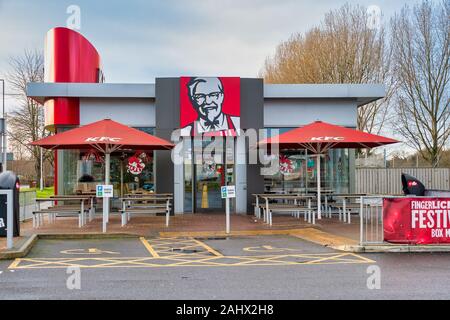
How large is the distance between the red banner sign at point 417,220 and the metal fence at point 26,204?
1150 centimetres

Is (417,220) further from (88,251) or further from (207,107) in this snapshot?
(207,107)

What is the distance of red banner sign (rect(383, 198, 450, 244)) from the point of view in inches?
423

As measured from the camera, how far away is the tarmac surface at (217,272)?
6934mm

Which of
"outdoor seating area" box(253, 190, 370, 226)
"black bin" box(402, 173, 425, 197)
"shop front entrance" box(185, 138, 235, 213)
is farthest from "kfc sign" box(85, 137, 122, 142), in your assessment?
"black bin" box(402, 173, 425, 197)

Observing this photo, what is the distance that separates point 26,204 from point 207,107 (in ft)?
23.2

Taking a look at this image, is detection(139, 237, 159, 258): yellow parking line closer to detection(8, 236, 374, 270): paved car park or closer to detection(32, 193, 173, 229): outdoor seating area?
Answer: detection(8, 236, 374, 270): paved car park

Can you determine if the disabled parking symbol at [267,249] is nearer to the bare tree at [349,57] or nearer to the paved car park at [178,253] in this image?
the paved car park at [178,253]

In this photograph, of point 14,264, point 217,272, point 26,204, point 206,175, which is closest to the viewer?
point 217,272

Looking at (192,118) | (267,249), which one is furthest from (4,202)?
(192,118)

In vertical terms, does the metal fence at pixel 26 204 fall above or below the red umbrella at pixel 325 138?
below

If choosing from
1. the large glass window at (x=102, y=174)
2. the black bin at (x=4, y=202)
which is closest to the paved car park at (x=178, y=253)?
the black bin at (x=4, y=202)

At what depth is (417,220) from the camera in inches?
427
